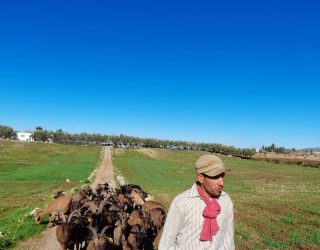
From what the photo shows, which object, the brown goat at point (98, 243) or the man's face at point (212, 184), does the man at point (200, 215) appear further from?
the brown goat at point (98, 243)

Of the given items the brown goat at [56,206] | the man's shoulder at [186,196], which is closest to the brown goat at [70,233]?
the brown goat at [56,206]

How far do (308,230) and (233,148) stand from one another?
148 metres

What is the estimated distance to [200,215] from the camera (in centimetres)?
503

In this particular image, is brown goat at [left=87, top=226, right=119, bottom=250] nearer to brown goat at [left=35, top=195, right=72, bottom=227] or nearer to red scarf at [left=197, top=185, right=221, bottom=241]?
red scarf at [left=197, top=185, right=221, bottom=241]

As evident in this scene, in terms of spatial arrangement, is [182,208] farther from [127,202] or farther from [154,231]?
[127,202]

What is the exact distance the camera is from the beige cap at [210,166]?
4902mm

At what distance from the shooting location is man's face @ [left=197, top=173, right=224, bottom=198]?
5.00 metres

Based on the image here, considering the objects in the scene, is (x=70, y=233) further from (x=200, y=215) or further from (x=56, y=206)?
(x=200, y=215)

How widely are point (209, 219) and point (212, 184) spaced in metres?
0.42

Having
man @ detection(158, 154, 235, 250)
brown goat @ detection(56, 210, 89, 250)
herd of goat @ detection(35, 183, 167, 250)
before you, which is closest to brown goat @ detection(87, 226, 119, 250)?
herd of goat @ detection(35, 183, 167, 250)

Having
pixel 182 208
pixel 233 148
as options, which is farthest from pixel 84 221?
pixel 233 148

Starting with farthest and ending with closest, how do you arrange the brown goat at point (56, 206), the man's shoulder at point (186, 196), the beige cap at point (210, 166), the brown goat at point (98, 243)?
the brown goat at point (56, 206)
the brown goat at point (98, 243)
the man's shoulder at point (186, 196)
the beige cap at point (210, 166)

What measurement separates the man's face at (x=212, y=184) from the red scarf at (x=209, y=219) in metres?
0.10

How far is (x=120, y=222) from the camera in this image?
504 inches
